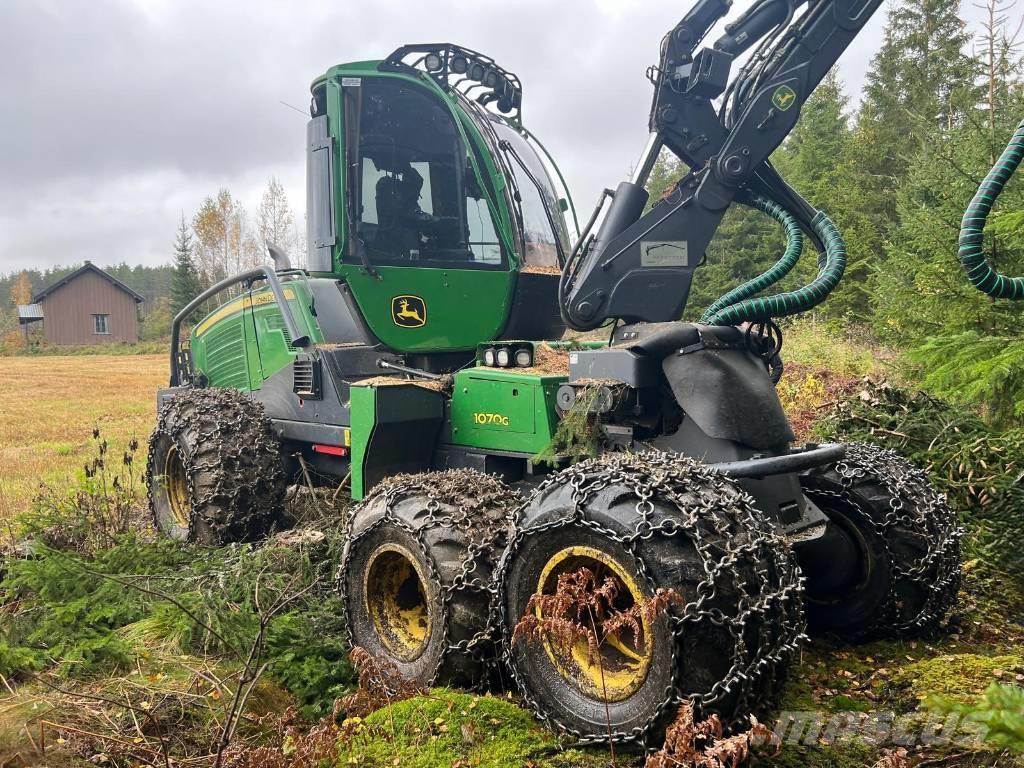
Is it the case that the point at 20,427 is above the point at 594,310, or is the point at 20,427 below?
below

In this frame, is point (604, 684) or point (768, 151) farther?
point (768, 151)

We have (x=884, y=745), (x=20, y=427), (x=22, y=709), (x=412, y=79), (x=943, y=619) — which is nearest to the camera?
(x=884, y=745)

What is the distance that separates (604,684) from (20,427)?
16.5 metres

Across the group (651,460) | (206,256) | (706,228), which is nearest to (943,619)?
(651,460)

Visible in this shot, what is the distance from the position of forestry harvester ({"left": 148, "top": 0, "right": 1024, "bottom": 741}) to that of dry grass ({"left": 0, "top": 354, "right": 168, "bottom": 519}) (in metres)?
4.64

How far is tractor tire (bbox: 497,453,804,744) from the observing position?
9.50 ft

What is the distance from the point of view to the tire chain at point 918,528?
416 centimetres

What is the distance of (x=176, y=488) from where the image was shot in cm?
685

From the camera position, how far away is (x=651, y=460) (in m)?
3.42

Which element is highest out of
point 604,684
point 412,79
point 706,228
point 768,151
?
point 412,79

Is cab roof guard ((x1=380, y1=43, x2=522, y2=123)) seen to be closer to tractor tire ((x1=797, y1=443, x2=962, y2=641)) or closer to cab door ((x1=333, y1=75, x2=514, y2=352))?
cab door ((x1=333, y1=75, x2=514, y2=352))

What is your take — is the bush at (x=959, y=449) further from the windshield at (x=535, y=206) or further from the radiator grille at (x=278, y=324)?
the radiator grille at (x=278, y=324)

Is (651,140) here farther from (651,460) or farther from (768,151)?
(651,460)

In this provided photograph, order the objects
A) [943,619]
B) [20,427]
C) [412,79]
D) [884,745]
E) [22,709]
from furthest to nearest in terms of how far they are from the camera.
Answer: [20,427]
[412,79]
[943,619]
[22,709]
[884,745]
